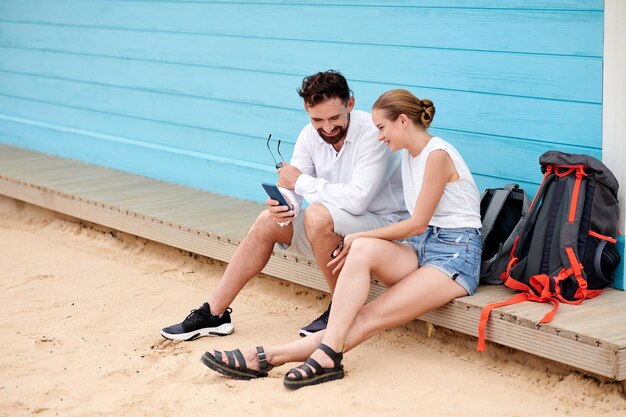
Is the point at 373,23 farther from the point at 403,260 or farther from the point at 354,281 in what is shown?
the point at 354,281

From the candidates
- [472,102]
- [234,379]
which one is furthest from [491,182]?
[234,379]

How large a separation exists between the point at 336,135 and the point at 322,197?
28cm

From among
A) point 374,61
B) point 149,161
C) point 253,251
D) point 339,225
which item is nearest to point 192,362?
point 253,251

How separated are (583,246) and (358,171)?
1.00 metres

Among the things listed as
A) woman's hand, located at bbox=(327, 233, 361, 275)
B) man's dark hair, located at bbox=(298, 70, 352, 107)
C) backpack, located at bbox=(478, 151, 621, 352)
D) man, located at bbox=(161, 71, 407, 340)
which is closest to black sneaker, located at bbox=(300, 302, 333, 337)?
man, located at bbox=(161, 71, 407, 340)

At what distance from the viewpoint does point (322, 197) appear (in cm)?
442

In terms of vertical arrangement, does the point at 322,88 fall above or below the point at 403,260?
above

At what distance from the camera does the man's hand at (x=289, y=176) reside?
4.52 meters

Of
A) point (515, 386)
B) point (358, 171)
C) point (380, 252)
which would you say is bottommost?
point (515, 386)

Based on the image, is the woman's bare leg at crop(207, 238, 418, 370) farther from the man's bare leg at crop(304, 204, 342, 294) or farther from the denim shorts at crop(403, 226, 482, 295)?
the man's bare leg at crop(304, 204, 342, 294)

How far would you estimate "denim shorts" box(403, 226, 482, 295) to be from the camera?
408 centimetres

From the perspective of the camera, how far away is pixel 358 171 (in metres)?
4.34

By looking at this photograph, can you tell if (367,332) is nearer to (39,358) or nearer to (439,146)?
(439,146)

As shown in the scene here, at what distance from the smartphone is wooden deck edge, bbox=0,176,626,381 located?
0.55m
